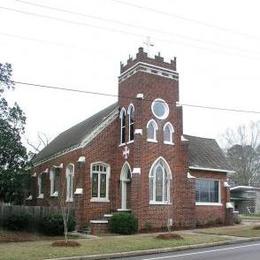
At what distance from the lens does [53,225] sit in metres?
26.0

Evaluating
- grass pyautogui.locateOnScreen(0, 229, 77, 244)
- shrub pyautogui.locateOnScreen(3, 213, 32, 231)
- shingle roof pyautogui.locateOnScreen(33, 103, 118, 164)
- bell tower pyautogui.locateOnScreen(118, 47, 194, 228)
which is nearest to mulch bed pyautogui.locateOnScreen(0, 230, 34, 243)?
grass pyautogui.locateOnScreen(0, 229, 77, 244)

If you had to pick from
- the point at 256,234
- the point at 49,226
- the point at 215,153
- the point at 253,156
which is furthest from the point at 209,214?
the point at 253,156

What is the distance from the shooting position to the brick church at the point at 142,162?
2844 centimetres

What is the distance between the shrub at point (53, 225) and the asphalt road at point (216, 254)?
30.9 feet

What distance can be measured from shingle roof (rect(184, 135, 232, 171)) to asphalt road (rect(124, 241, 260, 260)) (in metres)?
13.1

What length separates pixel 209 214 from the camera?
31.7 metres

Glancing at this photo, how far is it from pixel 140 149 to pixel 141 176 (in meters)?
1.53

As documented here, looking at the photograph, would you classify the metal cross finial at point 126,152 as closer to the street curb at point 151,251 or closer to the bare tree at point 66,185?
the bare tree at point 66,185

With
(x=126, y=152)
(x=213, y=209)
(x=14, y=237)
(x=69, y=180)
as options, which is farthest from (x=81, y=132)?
(x=14, y=237)

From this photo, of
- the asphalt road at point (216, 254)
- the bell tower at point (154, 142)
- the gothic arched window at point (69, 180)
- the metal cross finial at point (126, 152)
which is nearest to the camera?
the asphalt road at point (216, 254)

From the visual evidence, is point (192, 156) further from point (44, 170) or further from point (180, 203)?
point (44, 170)

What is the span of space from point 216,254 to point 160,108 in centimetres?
1414

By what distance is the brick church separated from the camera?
2844 cm

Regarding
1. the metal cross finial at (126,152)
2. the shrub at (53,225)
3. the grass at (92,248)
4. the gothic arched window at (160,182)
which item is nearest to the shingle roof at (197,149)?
the metal cross finial at (126,152)
